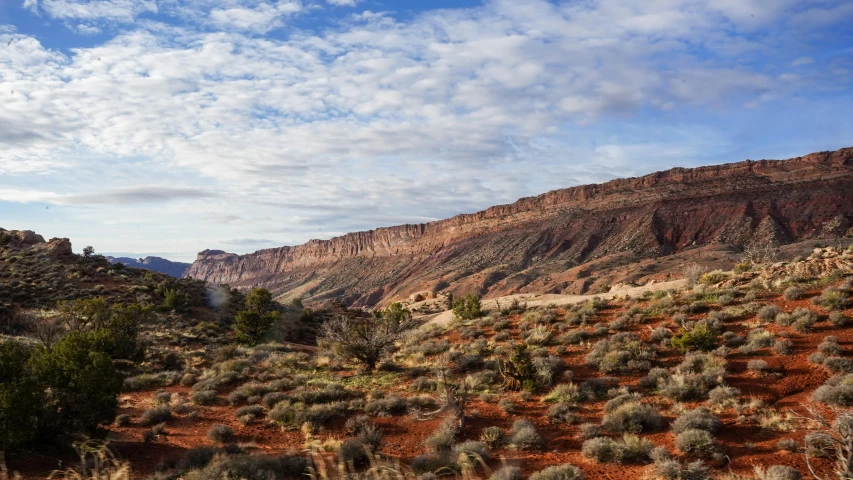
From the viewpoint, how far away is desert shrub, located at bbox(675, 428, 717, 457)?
9.20 metres

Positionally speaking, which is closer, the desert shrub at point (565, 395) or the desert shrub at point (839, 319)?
the desert shrub at point (565, 395)

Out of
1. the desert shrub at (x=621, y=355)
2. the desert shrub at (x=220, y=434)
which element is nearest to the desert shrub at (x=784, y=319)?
the desert shrub at (x=621, y=355)

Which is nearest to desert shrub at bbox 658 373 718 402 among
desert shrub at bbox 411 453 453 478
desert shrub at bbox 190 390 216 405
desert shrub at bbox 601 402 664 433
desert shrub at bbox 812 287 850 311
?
desert shrub at bbox 601 402 664 433

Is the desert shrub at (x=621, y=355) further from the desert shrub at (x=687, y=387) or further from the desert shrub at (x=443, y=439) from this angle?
the desert shrub at (x=443, y=439)

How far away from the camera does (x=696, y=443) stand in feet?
30.6

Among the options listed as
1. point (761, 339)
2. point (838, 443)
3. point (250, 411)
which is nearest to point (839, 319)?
point (761, 339)

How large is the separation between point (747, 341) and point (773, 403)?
474cm

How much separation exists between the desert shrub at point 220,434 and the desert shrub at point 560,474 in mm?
8170

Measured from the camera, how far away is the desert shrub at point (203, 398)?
16109 mm

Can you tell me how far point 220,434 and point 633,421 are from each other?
10409 millimetres

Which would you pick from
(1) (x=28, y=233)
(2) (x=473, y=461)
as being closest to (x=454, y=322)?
(2) (x=473, y=461)

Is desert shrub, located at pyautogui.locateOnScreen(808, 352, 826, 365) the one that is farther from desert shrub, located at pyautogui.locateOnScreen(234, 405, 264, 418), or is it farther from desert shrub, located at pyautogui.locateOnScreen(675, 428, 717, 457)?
desert shrub, located at pyautogui.locateOnScreen(234, 405, 264, 418)

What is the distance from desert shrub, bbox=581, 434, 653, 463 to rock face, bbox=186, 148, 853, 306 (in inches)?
2411

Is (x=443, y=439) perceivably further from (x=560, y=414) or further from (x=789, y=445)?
(x=789, y=445)
